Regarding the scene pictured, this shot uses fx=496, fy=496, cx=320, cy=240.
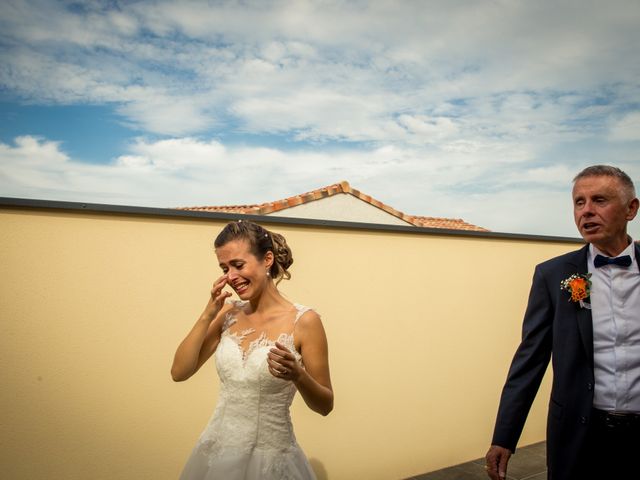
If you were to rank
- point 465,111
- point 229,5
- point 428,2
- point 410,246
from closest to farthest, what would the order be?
1. point 410,246
2. point 428,2
3. point 229,5
4. point 465,111

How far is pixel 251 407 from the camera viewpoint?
208 centimetres

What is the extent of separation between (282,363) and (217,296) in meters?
0.52

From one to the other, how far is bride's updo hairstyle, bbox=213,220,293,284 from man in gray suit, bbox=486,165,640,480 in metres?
1.15

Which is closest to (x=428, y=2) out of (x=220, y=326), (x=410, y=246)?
→ (x=410, y=246)

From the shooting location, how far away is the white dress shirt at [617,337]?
6.32ft

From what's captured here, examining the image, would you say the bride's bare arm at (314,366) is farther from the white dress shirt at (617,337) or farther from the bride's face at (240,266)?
the white dress shirt at (617,337)

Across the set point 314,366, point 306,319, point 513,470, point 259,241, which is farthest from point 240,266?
point 513,470

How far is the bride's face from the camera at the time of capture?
2107mm

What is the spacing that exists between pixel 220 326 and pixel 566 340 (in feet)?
4.96

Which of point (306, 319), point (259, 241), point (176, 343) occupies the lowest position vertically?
point (176, 343)

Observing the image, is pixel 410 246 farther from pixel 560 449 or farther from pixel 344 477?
pixel 560 449

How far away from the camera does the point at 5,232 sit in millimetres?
2803

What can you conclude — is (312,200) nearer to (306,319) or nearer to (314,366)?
(306,319)

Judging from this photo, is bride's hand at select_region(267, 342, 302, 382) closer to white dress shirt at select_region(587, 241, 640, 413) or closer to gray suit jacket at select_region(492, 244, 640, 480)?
gray suit jacket at select_region(492, 244, 640, 480)
